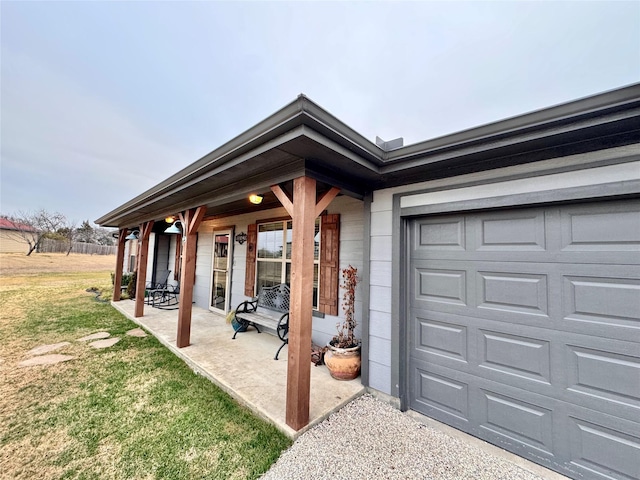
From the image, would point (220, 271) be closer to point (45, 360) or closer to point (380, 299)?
point (45, 360)

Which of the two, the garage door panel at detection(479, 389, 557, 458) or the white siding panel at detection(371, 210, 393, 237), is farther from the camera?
the white siding panel at detection(371, 210, 393, 237)

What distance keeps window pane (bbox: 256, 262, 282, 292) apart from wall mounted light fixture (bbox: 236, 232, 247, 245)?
2.38ft

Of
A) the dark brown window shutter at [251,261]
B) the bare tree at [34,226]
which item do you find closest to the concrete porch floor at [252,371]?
the dark brown window shutter at [251,261]

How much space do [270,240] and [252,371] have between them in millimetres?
2309

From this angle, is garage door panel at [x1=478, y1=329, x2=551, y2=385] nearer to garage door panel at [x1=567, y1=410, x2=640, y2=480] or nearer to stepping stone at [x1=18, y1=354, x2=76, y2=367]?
garage door panel at [x1=567, y1=410, x2=640, y2=480]

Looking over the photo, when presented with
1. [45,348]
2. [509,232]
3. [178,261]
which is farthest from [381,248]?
[178,261]

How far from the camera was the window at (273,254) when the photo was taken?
4453mm

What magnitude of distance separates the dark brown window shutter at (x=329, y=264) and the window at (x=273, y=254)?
820mm

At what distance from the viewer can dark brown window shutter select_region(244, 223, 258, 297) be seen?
16.3 ft

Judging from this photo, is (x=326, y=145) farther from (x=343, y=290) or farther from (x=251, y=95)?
(x=251, y=95)

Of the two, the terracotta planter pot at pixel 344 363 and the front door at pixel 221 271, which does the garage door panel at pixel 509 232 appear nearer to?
the terracotta planter pot at pixel 344 363

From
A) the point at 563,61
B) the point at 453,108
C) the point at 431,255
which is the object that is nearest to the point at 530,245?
the point at 431,255

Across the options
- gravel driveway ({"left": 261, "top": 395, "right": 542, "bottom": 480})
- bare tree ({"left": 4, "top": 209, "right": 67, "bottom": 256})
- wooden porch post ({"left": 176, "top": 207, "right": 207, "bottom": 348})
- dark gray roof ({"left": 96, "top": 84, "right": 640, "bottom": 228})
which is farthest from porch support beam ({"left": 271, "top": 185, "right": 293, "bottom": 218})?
bare tree ({"left": 4, "top": 209, "right": 67, "bottom": 256})

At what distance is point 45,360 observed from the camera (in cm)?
343
